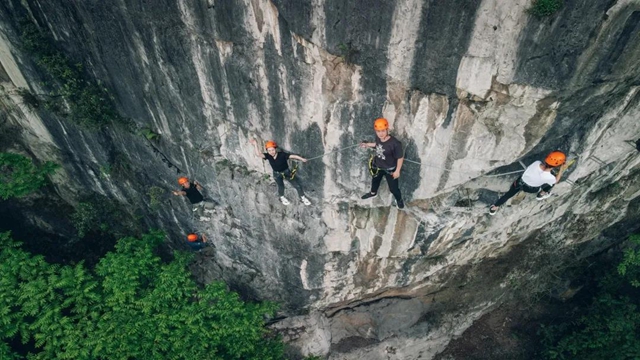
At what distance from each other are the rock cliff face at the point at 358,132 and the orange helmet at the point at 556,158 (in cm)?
24

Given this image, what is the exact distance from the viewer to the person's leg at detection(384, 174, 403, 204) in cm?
768

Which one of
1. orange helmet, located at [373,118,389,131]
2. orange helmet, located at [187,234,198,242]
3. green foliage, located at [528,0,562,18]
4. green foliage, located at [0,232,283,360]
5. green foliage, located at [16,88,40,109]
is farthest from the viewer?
orange helmet, located at [187,234,198,242]

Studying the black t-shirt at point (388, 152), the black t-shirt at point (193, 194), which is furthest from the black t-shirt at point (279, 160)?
the black t-shirt at point (193, 194)

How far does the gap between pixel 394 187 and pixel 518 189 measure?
2336 mm

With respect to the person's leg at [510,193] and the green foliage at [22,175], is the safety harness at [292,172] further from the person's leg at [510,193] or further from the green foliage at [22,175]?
the green foliage at [22,175]

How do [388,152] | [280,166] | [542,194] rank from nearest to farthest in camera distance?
[388,152], [280,166], [542,194]

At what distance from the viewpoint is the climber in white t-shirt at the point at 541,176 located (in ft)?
23.0

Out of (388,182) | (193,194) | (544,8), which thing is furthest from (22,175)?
(544,8)

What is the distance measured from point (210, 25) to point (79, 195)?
8.39 meters

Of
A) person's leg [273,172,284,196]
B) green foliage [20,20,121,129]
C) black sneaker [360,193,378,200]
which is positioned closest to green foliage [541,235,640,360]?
black sneaker [360,193,378,200]

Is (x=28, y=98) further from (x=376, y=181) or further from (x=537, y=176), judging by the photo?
(x=537, y=176)

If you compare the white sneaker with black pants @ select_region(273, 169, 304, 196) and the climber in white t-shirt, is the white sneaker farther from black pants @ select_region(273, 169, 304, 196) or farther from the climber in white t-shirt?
black pants @ select_region(273, 169, 304, 196)

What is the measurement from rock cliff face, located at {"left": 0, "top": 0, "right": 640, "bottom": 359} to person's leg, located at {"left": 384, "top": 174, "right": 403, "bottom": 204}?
19 cm

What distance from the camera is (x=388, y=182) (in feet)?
25.6
